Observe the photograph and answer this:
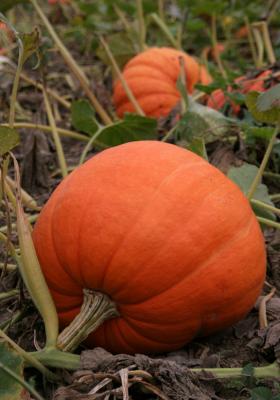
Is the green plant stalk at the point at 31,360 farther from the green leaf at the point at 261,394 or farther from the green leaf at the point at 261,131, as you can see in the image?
the green leaf at the point at 261,131

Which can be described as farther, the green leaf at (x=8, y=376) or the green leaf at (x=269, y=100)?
the green leaf at (x=269, y=100)

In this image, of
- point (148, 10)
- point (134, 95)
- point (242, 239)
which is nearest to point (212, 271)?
point (242, 239)

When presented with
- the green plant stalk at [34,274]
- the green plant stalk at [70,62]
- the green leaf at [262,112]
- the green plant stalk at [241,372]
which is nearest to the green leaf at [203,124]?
the green plant stalk at [70,62]

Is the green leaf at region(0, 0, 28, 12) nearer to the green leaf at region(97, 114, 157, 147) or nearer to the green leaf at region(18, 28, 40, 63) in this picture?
the green leaf at region(97, 114, 157, 147)

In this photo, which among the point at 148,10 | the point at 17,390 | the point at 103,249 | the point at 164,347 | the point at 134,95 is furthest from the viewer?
the point at 148,10

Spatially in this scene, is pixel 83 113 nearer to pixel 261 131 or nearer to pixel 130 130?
pixel 130 130

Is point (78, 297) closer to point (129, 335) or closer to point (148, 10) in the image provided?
point (129, 335)
